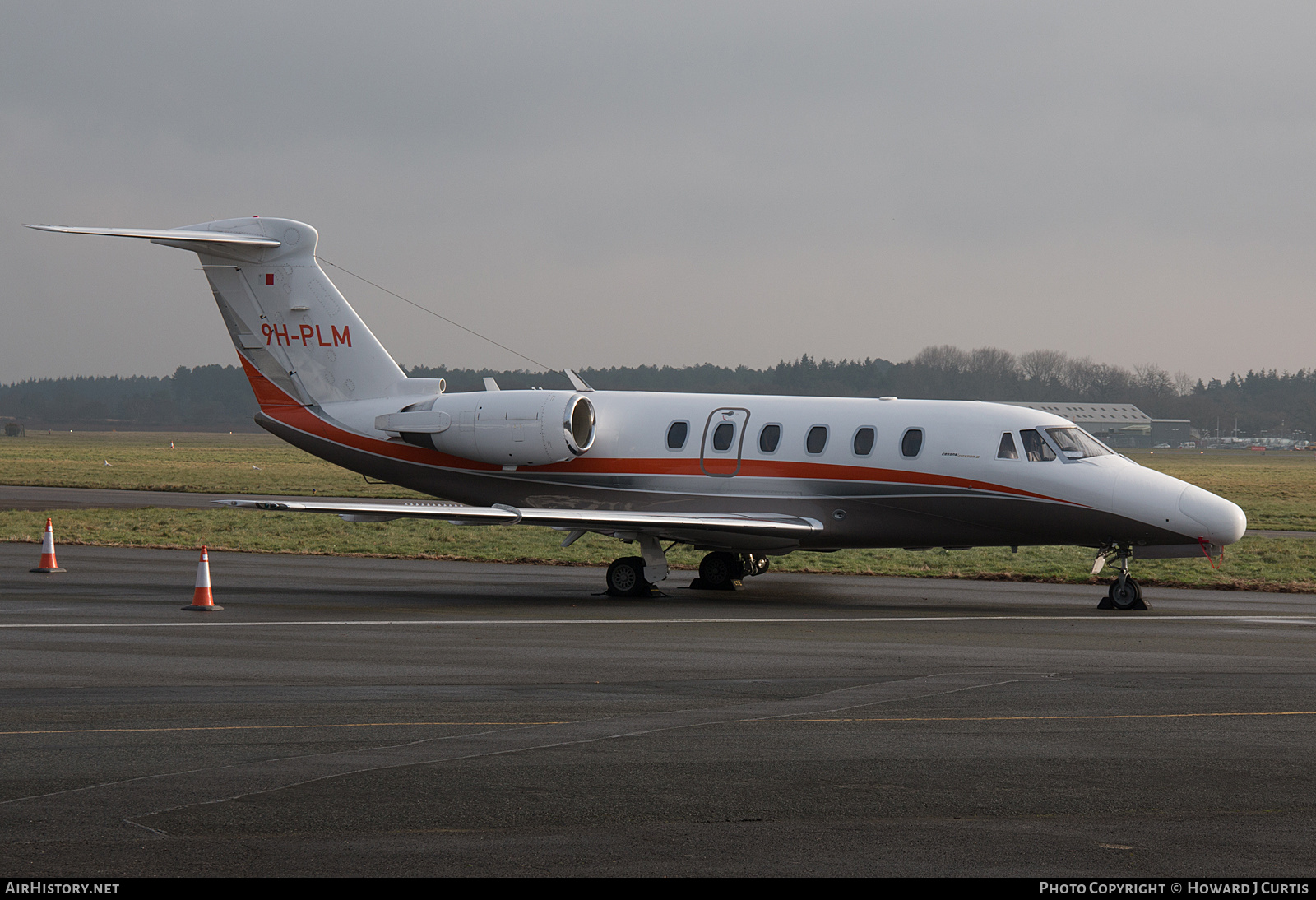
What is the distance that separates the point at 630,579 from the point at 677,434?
2433 millimetres

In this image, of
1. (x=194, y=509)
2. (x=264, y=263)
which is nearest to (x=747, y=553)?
(x=264, y=263)

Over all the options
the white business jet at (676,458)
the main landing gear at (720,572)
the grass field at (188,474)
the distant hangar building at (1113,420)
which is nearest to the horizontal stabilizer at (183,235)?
the white business jet at (676,458)

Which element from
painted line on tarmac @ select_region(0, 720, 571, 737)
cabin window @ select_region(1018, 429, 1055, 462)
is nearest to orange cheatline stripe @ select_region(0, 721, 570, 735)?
painted line on tarmac @ select_region(0, 720, 571, 737)

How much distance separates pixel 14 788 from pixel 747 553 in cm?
1482

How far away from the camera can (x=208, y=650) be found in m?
12.7

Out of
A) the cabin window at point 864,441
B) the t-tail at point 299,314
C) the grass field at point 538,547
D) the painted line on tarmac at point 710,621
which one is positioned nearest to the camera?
the painted line on tarmac at point 710,621

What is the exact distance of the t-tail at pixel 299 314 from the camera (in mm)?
21844

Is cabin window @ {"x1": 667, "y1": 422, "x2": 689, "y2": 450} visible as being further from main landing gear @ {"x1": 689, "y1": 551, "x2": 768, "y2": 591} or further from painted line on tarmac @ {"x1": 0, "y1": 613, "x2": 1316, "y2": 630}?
painted line on tarmac @ {"x1": 0, "y1": 613, "x2": 1316, "y2": 630}

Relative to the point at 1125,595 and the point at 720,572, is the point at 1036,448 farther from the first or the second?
the point at 720,572

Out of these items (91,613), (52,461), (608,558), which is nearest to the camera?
(91,613)

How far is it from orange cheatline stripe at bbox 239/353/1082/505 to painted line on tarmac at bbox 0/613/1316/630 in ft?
6.60

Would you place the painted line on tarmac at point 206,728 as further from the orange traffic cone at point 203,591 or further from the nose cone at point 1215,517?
the nose cone at point 1215,517

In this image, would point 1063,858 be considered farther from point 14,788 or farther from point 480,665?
point 480,665

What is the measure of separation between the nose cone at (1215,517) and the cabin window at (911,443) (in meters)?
3.50
